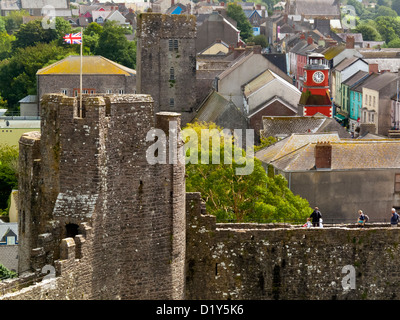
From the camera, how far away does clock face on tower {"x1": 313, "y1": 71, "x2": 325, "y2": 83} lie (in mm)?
85125

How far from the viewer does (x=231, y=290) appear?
85.2 feet

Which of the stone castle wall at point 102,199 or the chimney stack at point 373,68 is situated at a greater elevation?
the chimney stack at point 373,68

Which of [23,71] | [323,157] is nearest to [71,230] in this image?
[323,157]

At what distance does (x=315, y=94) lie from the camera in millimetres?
82938

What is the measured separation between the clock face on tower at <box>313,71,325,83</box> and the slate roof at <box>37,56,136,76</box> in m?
23.7

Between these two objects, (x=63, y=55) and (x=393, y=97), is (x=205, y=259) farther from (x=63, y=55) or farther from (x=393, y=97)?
(x=63, y=55)

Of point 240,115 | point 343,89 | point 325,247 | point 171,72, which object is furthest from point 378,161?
point 343,89

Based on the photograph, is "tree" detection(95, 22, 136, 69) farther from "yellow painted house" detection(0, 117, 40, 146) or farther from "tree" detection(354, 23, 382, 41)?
"tree" detection(354, 23, 382, 41)

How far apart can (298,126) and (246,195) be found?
84.1 feet

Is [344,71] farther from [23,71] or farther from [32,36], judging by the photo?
[32,36]

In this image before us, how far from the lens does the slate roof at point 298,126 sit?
65.8 metres

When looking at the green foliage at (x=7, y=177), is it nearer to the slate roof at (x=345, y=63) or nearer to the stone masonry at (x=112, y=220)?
the slate roof at (x=345, y=63)

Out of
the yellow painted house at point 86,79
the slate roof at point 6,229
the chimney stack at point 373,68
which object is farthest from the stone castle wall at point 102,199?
the chimney stack at point 373,68

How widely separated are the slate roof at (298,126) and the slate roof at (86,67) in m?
36.4
